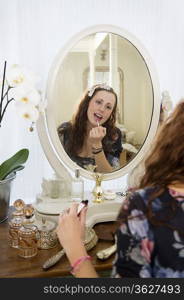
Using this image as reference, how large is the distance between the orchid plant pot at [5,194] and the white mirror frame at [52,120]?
0.13m

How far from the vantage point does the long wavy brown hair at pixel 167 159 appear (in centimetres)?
52

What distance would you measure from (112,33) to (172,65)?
26cm

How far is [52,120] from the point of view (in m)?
0.95

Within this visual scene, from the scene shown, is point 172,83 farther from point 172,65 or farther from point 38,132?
point 38,132

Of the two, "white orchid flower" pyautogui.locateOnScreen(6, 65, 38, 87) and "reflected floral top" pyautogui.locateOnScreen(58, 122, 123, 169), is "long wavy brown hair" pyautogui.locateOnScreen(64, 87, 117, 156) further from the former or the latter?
"white orchid flower" pyautogui.locateOnScreen(6, 65, 38, 87)

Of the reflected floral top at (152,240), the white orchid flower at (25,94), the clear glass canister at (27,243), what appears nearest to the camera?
the reflected floral top at (152,240)

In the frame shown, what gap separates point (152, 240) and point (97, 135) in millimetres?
532

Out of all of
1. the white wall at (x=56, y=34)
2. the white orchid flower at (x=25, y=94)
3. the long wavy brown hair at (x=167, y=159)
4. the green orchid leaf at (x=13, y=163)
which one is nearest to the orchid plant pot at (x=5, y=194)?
the green orchid leaf at (x=13, y=163)

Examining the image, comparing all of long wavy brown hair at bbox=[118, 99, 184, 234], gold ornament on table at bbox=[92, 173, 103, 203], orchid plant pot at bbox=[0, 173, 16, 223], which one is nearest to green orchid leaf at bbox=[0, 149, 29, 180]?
orchid plant pot at bbox=[0, 173, 16, 223]

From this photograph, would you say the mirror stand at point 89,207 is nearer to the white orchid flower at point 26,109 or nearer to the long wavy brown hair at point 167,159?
the white orchid flower at point 26,109

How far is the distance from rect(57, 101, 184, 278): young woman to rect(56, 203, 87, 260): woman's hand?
0.12 meters

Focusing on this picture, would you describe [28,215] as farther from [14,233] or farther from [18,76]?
[18,76]

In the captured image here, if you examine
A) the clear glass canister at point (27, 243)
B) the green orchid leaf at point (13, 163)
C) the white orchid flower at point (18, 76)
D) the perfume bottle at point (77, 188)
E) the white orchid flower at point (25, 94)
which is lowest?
the clear glass canister at point (27, 243)

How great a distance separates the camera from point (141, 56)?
1007 mm
